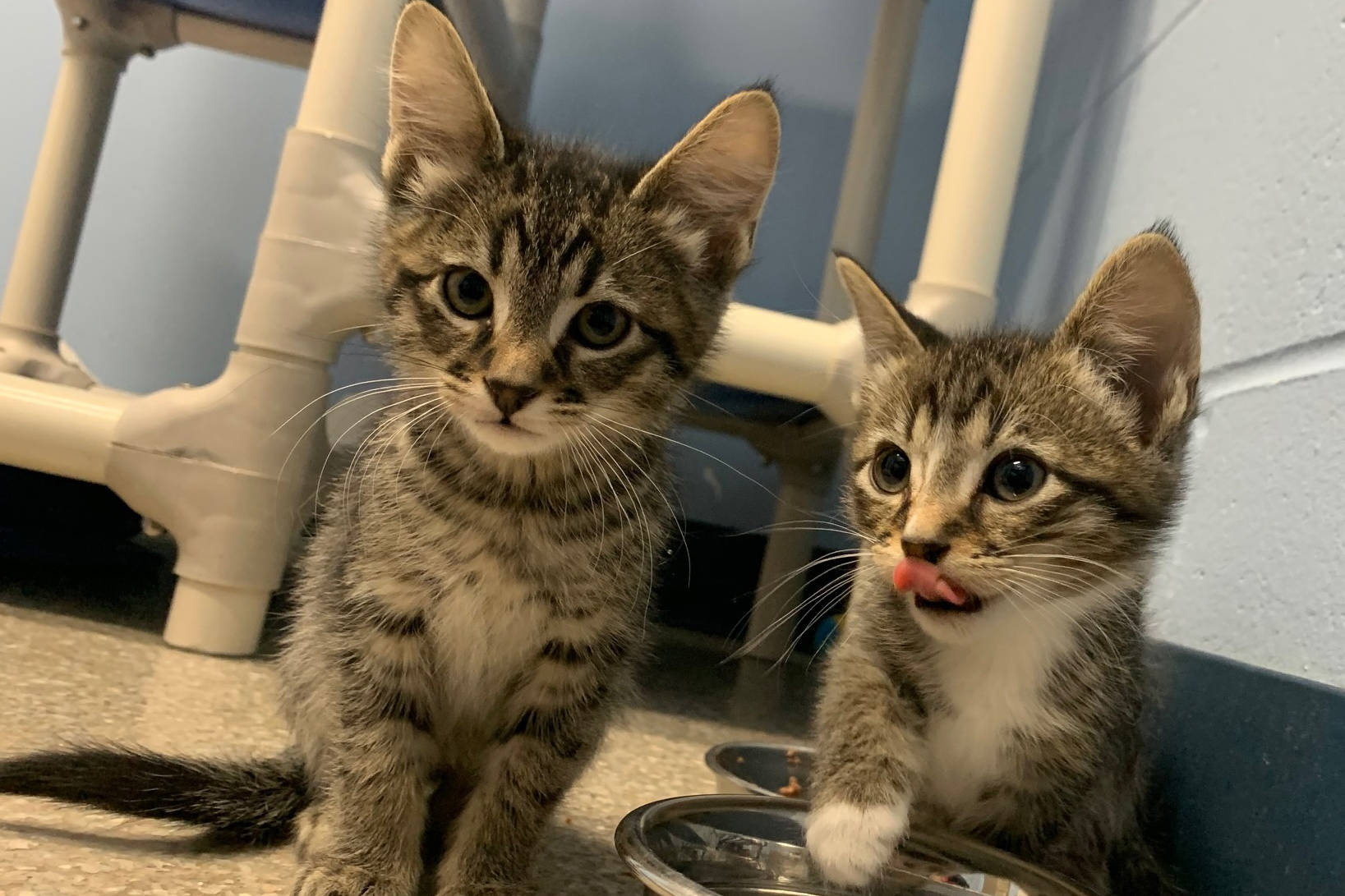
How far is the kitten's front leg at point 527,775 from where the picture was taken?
88 cm

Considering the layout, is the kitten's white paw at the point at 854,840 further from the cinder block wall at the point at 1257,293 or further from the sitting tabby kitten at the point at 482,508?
the cinder block wall at the point at 1257,293

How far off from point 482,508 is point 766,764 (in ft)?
1.94

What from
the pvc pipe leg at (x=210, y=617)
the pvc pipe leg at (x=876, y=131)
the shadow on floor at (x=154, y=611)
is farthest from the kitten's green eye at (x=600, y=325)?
the pvc pipe leg at (x=876, y=131)

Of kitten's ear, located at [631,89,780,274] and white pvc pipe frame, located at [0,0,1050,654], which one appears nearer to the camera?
kitten's ear, located at [631,89,780,274]

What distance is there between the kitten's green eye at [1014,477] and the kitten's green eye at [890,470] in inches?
3.9

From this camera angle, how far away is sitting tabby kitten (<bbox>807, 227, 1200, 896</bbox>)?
0.88 m

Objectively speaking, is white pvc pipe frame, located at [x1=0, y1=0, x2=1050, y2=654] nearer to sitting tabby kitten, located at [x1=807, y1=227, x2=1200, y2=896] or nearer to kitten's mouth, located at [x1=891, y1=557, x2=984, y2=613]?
sitting tabby kitten, located at [x1=807, y1=227, x2=1200, y2=896]

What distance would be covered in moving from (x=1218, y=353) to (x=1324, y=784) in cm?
58

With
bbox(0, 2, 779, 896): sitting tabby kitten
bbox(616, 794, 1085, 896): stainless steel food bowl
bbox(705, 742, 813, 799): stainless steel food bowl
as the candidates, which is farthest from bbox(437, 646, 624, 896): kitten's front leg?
bbox(705, 742, 813, 799): stainless steel food bowl

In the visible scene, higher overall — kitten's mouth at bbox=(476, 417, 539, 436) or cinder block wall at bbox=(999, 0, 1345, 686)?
cinder block wall at bbox=(999, 0, 1345, 686)

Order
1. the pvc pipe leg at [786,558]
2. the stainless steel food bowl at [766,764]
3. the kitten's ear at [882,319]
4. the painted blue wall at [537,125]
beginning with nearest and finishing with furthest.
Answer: the kitten's ear at [882,319]
the stainless steel food bowl at [766,764]
the pvc pipe leg at [786,558]
the painted blue wall at [537,125]

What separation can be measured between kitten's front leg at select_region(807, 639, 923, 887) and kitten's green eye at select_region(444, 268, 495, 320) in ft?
1.68

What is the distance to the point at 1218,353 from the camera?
123 cm

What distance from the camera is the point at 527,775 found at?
921mm
